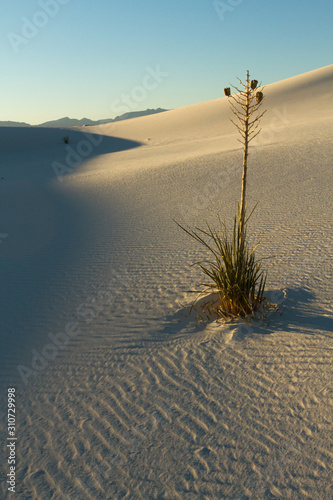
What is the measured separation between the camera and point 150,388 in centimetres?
339

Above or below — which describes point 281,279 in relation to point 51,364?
above

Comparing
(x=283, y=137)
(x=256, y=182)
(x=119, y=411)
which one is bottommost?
(x=119, y=411)

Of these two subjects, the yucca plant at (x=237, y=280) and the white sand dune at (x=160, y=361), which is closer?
the white sand dune at (x=160, y=361)

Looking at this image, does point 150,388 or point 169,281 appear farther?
point 169,281

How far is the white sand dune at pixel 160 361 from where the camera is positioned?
8.47ft

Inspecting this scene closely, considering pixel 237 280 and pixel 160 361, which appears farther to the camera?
pixel 237 280

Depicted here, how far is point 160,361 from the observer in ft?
12.3

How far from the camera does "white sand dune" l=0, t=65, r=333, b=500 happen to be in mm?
2582

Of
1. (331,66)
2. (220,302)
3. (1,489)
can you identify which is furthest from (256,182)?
(331,66)

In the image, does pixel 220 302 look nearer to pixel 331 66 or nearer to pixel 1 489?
pixel 1 489

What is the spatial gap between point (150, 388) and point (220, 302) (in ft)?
5.00

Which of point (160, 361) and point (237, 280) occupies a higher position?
point (237, 280)

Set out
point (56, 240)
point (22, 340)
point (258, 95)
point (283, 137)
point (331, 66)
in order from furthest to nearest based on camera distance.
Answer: point (331, 66) → point (283, 137) → point (56, 240) → point (22, 340) → point (258, 95)

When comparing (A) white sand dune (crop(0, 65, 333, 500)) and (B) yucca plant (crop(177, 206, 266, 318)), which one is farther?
(B) yucca plant (crop(177, 206, 266, 318))
